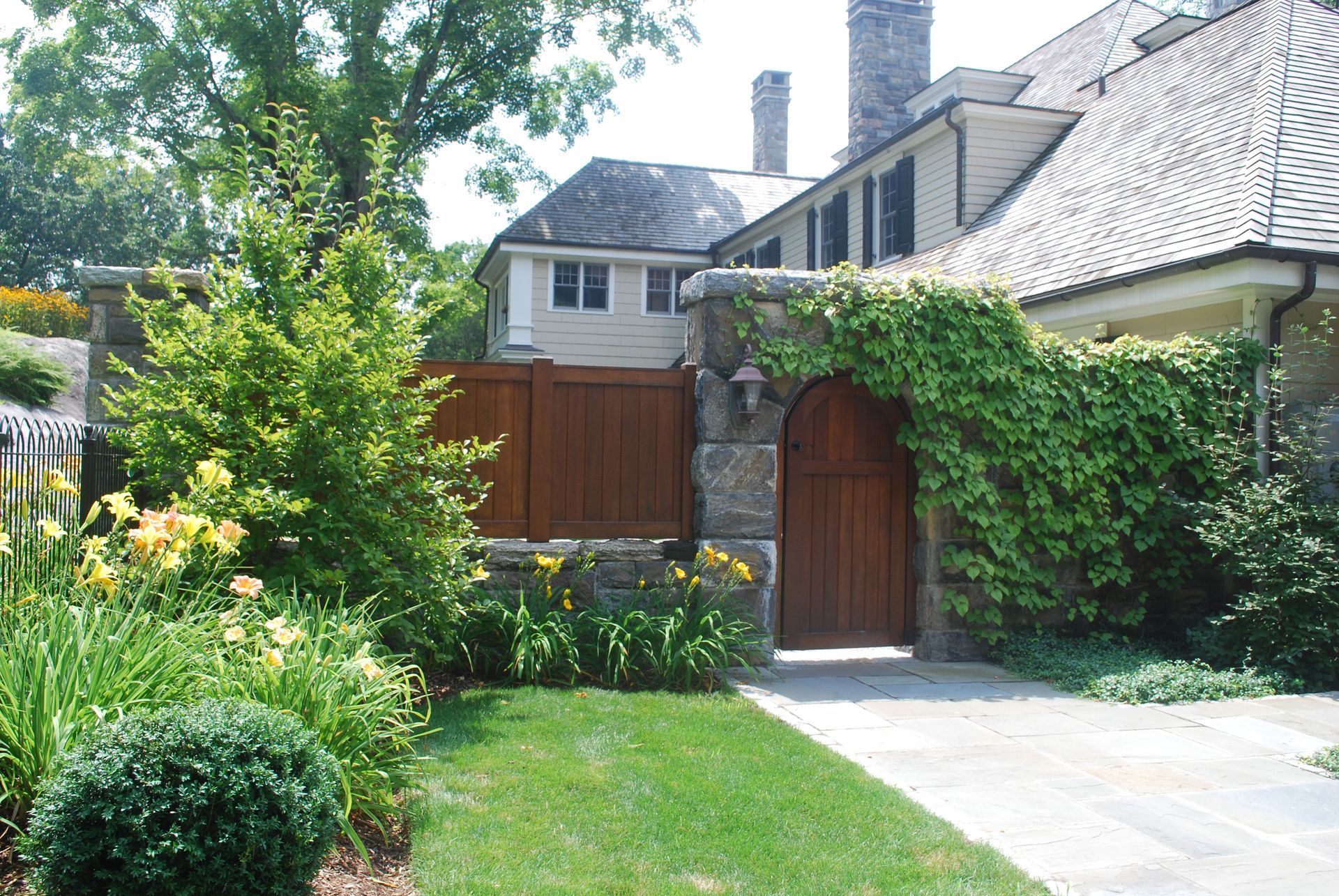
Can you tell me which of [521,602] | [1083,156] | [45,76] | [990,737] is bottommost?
[990,737]

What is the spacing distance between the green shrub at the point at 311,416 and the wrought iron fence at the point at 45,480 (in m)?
0.48

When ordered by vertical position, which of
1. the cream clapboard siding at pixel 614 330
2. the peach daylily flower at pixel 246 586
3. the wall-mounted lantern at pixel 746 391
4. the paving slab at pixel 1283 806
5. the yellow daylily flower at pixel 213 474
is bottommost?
the paving slab at pixel 1283 806

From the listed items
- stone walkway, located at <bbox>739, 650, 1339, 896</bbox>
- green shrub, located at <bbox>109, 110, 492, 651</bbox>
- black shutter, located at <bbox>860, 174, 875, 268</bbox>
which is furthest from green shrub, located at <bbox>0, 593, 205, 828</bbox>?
black shutter, located at <bbox>860, 174, 875, 268</bbox>

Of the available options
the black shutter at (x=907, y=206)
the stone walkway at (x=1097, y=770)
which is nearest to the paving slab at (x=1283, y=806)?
the stone walkway at (x=1097, y=770)

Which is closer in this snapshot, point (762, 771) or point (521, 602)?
point (762, 771)

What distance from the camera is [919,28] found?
660 inches

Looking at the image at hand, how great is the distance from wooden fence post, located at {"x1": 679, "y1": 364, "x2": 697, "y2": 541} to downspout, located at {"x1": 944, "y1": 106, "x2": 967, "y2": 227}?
7284 millimetres

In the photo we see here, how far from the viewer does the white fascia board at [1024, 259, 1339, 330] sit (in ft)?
23.7

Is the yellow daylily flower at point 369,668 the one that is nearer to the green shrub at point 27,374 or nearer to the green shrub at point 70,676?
the green shrub at point 70,676

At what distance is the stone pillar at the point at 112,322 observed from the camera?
20.8 ft

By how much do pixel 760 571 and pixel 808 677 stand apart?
763mm

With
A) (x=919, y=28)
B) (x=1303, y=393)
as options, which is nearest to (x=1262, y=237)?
(x=1303, y=393)

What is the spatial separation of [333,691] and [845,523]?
4.40 m

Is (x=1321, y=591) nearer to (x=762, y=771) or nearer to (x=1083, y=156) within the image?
(x=762, y=771)
